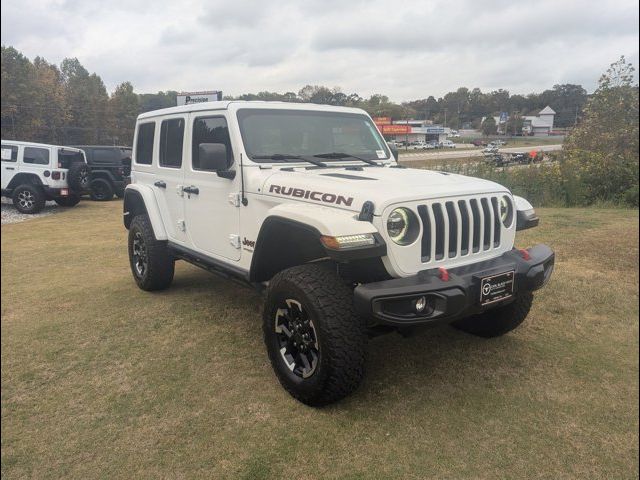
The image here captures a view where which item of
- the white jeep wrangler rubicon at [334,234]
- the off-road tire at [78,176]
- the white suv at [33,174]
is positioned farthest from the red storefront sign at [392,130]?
the white suv at [33,174]

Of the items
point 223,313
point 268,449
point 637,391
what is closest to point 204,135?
point 223,313

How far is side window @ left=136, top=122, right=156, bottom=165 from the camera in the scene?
532cm

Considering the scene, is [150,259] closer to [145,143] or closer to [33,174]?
[145,143]

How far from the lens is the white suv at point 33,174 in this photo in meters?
12.0

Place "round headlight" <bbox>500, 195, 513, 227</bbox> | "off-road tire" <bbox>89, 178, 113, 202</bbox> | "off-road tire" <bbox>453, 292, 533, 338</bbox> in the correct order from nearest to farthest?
"round headlight" <bbox>500, 195, 513, 227</bbox>, "off-road tire" <bbox>453, 292, 533, 338</bbox>, "off-road tire" <bbox>89, 178, 113, 202</bbox>

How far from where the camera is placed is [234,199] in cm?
388

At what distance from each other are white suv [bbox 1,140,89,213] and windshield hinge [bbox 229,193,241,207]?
10.1 meters

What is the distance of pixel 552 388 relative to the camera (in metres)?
3.19

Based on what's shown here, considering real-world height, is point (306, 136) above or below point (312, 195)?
above

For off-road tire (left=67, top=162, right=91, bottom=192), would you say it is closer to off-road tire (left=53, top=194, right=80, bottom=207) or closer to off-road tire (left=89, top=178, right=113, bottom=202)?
off-road tire (left=53, top=194, right=80, bottom=207)

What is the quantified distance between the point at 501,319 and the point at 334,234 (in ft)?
6.20

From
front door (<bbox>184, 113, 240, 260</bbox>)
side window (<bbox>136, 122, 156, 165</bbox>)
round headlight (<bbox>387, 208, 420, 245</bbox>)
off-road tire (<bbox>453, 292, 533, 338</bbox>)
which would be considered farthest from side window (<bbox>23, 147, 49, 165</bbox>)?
round headlight (<bbox>387, 208, 420, 245</bbox>)

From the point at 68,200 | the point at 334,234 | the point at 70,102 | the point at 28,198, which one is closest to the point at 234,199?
the point at 334,234

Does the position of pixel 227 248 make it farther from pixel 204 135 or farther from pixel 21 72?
pixel 21 72
